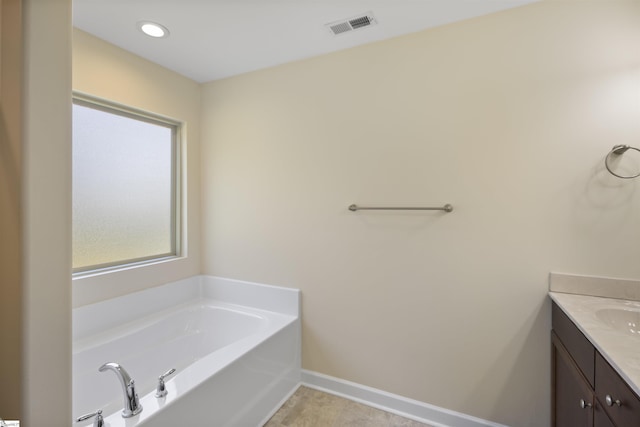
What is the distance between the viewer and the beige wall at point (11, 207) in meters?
0.75

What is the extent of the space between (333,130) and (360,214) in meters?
0.62

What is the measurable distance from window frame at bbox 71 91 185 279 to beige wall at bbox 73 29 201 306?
0.05 m

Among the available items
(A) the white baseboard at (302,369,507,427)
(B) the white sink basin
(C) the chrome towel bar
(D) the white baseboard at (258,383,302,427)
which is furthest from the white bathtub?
(B) the white sink basin

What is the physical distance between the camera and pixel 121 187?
7.07ft

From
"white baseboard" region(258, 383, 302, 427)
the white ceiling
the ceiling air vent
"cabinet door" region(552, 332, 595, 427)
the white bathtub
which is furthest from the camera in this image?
"white baseboard" region(258, 383, 302, 427)

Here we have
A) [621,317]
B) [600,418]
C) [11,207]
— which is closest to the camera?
[11,207]

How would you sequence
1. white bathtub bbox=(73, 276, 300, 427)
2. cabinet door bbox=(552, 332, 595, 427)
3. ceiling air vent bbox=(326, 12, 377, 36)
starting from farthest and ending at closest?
1. ceiling air vent bbox=(326, 12, 377, 36)
2. white bathtub bbox=(73, 276, 300, 427)
3. cabinet door bbox=(552, 332, 595, 427)

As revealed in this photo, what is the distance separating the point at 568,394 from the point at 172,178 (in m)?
2.93

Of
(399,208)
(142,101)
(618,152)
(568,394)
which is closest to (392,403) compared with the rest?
(568,394)

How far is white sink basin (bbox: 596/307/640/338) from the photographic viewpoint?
129 centimetres

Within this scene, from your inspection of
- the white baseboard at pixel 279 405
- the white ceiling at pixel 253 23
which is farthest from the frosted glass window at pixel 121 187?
the white baseboard at pixel 279 405

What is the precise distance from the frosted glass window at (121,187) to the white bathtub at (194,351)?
36 centimetres

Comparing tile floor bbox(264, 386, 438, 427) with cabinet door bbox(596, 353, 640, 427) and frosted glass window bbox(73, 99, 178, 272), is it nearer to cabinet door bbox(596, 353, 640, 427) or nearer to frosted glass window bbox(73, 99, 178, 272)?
cabinet door bbox(596, 353, 640, 427)

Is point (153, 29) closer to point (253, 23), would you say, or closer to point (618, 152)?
point (253, 23)
